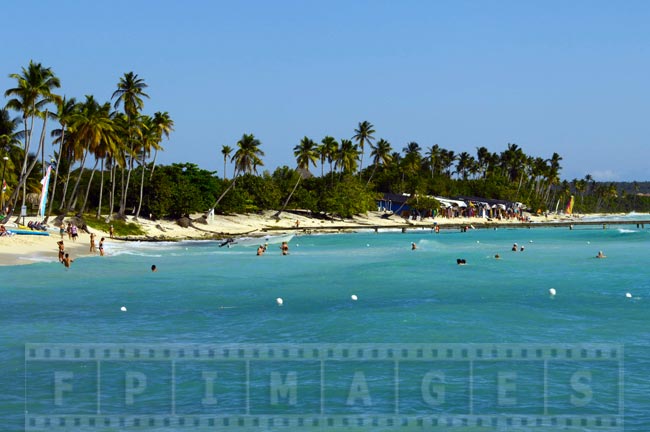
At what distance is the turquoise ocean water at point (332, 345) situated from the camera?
16.7 m

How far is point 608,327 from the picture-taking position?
26375 mm

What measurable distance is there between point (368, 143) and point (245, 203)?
45.3 m

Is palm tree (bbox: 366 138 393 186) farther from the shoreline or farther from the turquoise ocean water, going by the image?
the turquoise ocean water

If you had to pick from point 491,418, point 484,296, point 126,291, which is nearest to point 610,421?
point 491,418

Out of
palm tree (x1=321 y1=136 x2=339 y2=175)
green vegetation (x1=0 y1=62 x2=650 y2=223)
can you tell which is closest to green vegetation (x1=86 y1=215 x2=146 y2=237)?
green vegetation (x1=0 y1=62 x2=650 y2=223)

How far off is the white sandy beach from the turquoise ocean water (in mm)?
8495

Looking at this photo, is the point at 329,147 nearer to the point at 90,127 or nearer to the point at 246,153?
the point at 246,153

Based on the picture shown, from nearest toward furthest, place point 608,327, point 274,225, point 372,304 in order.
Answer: point 608,327 → point 372,304 → point 274,225

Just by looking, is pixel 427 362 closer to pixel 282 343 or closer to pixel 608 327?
pixel 282 343

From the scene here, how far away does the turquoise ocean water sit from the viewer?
16.7 m

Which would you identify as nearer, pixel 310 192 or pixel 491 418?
pixel 491 418

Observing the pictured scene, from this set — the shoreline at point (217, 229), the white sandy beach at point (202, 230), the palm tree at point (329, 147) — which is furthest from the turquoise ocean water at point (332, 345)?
the palm tree at point (329, 147)

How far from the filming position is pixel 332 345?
23.5 m

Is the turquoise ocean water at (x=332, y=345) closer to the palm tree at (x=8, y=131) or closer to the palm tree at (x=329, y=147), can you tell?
the palm tree at (x=8, y=131)
